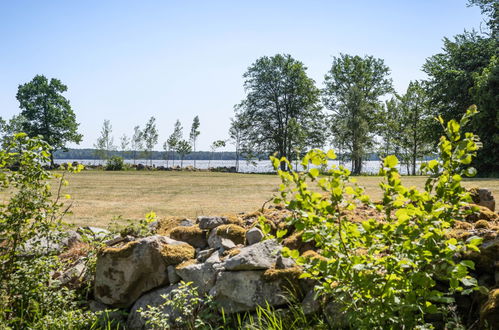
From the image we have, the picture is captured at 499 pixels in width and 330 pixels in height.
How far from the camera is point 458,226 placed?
4238 millimetres

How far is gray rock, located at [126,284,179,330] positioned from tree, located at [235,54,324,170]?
147 feet

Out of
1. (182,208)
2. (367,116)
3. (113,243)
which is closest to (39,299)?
(113,243)

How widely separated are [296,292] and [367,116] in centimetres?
4290

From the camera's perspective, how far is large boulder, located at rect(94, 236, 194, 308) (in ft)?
15.7

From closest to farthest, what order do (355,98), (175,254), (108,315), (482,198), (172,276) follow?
(108,315) < (172,276) < (175,254) < (482,198) < (355,98)

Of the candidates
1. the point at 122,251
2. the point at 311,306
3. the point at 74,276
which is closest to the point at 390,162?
the point at 311,306

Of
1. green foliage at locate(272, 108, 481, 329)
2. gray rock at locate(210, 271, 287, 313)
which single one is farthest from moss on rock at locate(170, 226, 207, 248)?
green foliage at locate(272, 108, 481, 329)

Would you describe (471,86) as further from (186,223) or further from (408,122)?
(186,223)

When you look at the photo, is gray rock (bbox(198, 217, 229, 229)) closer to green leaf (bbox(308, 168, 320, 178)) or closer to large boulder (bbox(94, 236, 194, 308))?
large boulder (bbox(94, 236, 194, 308))

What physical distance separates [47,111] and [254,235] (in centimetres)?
5428

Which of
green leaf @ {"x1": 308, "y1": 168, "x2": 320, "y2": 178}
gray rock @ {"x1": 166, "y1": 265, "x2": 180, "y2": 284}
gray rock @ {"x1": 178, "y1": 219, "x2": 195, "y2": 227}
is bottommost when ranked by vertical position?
gray rock @ {"x1": 166, "y1": 265, "x2": 180, "y2": 284}

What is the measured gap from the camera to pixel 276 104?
4991 centimetres

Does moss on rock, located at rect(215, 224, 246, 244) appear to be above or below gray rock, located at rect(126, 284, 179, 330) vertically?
above

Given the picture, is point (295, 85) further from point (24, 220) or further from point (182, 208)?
point (24, 220)
